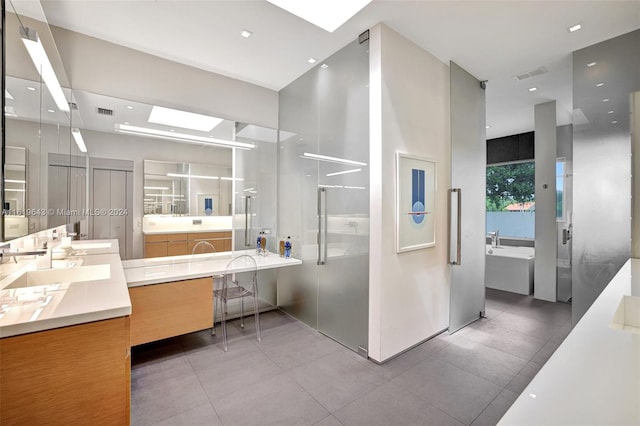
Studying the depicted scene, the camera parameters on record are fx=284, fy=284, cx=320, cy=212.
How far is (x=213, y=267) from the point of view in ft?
9.84

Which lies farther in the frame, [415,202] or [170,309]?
[415,202]

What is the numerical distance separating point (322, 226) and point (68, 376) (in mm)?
2354

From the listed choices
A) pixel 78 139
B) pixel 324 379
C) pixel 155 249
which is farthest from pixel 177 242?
pixel 324 379

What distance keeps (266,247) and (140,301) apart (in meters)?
1.74

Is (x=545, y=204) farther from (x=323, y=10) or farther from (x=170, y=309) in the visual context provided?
(x=170, y=309)

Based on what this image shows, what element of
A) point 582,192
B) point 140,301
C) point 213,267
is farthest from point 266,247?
point 582,192

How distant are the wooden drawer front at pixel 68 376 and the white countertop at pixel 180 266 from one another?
1.09 m

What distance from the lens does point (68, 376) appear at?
4.28 ft

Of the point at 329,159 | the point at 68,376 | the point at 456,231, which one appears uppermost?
the point at 329,159

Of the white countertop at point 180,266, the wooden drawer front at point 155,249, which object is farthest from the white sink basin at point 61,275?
the wooden drawer front at point 155,249

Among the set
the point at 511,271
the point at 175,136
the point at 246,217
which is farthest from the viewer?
the point at 511,271

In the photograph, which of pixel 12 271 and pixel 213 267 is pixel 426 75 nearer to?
pixel 213 267

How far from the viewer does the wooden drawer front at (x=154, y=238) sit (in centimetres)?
296

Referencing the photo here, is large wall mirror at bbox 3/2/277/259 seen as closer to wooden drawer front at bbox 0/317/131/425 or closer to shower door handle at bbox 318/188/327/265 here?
wooden drawer front at bbox 0/317/131/425
